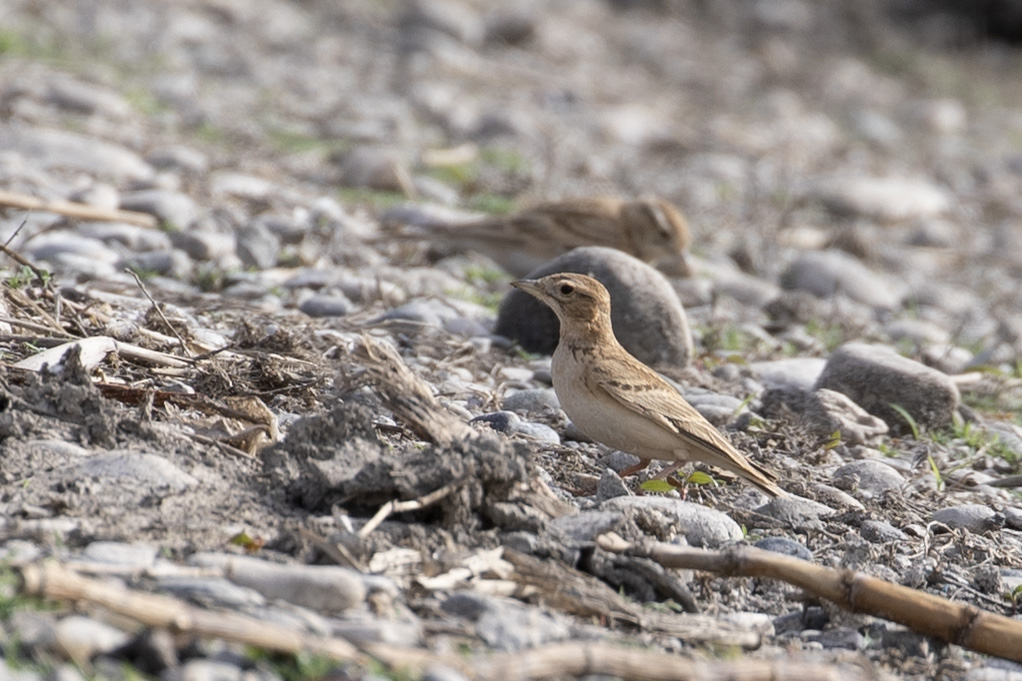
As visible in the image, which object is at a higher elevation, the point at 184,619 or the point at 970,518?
the point at 184,619

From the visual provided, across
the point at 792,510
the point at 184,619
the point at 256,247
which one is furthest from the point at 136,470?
the point at 256,247

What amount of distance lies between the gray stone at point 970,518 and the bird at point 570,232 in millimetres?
3462

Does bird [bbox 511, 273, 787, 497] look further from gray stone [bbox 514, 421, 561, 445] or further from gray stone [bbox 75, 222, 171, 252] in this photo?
gray stone [bbox 75, 222, 171, 252]

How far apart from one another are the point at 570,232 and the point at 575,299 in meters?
2.95

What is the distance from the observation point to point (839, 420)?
5855 millimetres

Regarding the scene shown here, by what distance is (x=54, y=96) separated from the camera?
988cm

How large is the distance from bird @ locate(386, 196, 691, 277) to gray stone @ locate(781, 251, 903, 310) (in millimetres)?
1108

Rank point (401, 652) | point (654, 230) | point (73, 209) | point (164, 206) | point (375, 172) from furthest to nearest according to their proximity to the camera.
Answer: point (375, 172) < point (654, 230) < point (164, 206) < point (73, 209) < point (401, 652)

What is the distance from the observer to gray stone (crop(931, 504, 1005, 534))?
494 centimetres

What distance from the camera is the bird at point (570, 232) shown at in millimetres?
8102

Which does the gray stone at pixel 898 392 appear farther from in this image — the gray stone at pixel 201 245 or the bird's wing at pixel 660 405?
the gray stone at pixel 201 245

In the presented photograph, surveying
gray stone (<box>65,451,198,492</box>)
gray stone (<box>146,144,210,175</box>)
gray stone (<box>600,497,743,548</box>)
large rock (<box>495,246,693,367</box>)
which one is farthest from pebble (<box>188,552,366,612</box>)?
gray stone (<box>146,144,210,175</box>)

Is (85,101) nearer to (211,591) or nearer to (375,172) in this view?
(375,172)

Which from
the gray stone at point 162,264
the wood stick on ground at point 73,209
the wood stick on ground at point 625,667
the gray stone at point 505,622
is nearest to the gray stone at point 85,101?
the wood stick on ground at point 73,209
